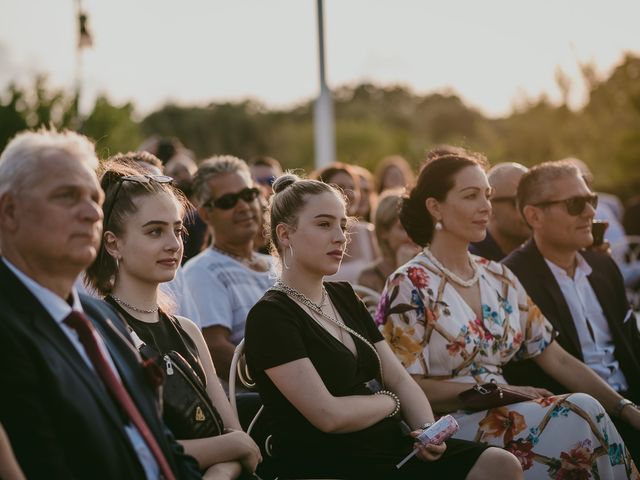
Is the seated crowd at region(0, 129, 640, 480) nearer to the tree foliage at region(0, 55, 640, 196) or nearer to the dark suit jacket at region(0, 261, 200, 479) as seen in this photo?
the dark suit jacket at region(0, 261, 200, 479)

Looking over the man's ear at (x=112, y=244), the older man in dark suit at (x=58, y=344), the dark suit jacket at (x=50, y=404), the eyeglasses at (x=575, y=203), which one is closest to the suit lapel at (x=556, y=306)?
the eyeglasses at (x=575, y=203)

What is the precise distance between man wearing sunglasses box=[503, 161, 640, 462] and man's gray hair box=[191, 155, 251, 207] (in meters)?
1.78

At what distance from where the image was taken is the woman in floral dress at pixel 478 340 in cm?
414

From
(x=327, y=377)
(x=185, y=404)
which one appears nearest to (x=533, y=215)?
(x=327, y=377)

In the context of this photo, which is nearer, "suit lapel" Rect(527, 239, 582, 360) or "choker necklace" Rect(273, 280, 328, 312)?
"choker necklace" Rect(273, 280, 328, 312)

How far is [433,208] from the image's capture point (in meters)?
4.73

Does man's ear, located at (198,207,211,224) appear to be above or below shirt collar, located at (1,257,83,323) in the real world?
above

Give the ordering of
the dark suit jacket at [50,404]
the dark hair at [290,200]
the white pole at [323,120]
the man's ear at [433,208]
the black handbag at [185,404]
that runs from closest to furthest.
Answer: the dark suit jacket at [50,404]
the black handbag at [185,404]
the dark hair at [290,200]
the man's ear at [433,208]
the white pole at [323,120]

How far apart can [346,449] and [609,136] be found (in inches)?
1105

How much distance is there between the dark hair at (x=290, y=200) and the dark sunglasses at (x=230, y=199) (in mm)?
1419

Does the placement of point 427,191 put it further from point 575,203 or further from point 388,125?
point 388,125

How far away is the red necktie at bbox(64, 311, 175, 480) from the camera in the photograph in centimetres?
249

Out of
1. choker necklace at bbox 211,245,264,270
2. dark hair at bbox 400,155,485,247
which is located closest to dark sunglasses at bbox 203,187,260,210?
choker necklace at bbox 211,245,264,270

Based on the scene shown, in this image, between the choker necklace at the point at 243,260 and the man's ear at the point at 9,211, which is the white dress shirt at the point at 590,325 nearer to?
the choker necklace at the point at 243,260
